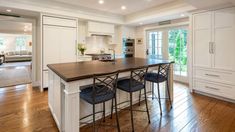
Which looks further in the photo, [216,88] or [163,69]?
[216,88]

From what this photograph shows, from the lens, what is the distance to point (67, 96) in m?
1.74

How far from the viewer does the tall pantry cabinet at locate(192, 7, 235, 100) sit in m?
3.37

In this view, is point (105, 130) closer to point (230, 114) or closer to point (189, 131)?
point (189, 131)

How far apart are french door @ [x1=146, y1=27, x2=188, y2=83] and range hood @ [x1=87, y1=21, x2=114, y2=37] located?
5.83 ft

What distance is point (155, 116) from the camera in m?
2.70

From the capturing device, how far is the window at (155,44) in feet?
19.9

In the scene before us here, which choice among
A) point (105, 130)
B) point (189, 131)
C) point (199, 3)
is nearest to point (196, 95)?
point (189, 131)

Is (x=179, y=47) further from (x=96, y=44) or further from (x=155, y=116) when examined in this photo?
(x=155, y=116)

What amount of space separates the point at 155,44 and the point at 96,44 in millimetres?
2562

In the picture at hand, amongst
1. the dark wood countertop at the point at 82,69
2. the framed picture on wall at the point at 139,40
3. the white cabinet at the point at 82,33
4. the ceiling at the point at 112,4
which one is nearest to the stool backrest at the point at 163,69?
the dark wood countertop at the point at 82,69

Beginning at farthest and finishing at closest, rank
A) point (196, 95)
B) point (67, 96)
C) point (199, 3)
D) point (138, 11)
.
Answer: point (138, 11)
point (196, 95)
point (199, 3)
point (67, 96)

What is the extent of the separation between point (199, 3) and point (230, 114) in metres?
2.45

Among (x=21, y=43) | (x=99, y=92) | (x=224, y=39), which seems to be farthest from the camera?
(x=21, y=43)

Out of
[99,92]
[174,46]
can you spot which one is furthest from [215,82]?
[99,92]
